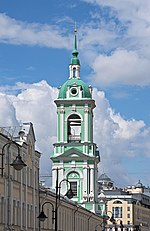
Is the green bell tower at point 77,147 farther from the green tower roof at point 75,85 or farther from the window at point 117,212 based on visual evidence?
the window at point 117,212

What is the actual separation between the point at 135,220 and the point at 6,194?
144635mm

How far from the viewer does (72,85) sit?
11631 cm

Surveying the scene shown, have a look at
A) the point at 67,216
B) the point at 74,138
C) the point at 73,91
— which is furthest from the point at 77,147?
the point at 67,216

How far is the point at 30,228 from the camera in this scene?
5869 cm

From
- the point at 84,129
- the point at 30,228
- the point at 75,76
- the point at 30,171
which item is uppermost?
the point at 75,76

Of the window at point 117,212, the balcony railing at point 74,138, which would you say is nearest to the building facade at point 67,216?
the balcony railing at point 74,138

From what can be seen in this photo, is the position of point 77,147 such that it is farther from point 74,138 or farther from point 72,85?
point 72,85

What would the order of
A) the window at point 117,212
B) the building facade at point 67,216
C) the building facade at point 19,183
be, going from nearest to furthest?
the building facade at point 19,183, the building facade at point 67,216, the window at point 117,212

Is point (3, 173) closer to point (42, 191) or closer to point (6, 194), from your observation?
point (6, 194)

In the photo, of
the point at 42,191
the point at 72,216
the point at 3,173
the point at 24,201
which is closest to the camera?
the point at 3,173

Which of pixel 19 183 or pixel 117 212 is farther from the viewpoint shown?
pixel 117 212

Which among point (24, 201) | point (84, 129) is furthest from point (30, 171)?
point (84, 129)

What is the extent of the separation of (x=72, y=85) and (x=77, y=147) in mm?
9446

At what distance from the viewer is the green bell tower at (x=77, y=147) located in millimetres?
114938
